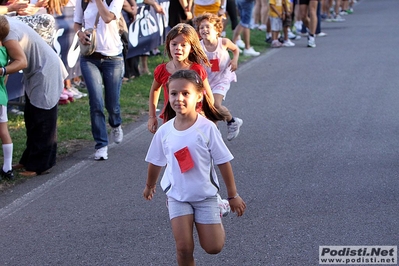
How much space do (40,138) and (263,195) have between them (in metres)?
2.33

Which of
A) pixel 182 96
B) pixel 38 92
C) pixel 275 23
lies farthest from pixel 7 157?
pixel 275 23

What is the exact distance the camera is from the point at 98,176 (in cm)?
732

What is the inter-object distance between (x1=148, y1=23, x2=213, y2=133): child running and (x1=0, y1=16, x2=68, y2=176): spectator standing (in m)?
1.55

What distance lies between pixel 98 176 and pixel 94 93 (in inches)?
36.4

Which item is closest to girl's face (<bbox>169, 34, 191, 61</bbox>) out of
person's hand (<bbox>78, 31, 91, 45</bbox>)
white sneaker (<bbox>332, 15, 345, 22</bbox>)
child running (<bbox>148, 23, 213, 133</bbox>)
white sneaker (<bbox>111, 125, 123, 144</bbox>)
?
child running (<bbox>148, 23, 213, 133</bbox>)

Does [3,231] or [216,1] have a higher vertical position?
[3,231]

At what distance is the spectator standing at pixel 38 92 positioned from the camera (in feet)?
23.2

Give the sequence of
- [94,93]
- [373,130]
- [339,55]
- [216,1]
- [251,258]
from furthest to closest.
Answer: [339,55] → [216,1] → [373,130] → [94,93] → [251,258]

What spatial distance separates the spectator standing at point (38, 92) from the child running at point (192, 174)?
2833 millimetres

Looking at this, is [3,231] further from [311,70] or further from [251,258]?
[311,70]

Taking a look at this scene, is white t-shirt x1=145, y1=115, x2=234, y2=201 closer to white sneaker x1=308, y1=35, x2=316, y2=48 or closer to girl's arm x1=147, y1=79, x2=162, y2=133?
girl's arm x1=147, y1=79, x2=162, y2=133

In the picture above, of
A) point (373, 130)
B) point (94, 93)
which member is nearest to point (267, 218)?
point (94, 93)

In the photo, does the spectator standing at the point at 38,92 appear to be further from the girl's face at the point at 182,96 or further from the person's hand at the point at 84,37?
the girl's face at the point at 182,96

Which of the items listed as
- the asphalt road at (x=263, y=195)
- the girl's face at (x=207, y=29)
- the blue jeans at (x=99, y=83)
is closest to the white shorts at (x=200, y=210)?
the asphalt road at (x=263, y=195)
